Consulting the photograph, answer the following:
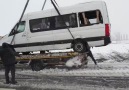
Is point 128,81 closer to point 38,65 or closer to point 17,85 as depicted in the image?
point 17,85

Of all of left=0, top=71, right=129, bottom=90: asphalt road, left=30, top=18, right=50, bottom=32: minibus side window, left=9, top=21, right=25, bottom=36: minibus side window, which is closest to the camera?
left=0, top=71, right=129, bottom=90: asphalt road

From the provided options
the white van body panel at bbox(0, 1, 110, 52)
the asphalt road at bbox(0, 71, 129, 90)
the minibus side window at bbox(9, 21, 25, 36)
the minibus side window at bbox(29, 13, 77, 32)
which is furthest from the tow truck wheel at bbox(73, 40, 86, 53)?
the minibus side window at bbox(9, 21, 25, 36)

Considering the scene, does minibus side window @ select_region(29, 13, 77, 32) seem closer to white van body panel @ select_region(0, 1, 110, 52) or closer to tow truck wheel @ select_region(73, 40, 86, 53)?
white van body panel @ select_region(0, 1, 110, 52)

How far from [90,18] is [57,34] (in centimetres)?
195

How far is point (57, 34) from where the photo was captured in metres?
15.4

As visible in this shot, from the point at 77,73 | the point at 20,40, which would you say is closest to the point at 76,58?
the point at 77,73

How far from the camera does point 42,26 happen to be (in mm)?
15758

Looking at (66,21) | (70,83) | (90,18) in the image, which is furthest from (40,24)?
(70,83)

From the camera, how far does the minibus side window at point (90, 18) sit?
47.7ft

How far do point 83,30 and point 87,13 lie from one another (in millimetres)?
874

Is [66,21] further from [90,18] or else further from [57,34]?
[90,18]

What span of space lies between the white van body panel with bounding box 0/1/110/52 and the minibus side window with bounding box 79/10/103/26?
0.50 ft

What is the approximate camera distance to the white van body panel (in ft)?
47.9

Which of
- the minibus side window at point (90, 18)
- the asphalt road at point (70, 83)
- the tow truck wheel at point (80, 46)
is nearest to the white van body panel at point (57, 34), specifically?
the minibus side window at point (90, 18)
